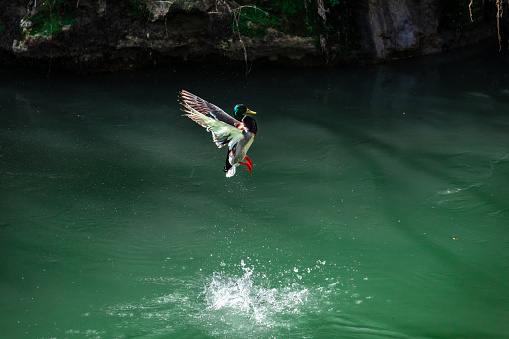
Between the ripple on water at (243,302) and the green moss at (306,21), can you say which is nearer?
the ripple on water at (243,302)

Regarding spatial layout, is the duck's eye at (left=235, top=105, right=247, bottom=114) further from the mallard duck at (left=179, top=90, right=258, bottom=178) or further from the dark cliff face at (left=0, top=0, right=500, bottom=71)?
the dark cliff face at (left=0, top=0, right=500, bottom=71)

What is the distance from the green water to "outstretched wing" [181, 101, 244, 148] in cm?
106

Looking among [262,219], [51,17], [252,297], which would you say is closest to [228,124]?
[252,297]

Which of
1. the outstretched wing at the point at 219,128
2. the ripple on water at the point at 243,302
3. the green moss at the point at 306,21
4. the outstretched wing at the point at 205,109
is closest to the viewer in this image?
the outstretched wing at the point at 219,128

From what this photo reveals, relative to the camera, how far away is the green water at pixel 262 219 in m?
3.41

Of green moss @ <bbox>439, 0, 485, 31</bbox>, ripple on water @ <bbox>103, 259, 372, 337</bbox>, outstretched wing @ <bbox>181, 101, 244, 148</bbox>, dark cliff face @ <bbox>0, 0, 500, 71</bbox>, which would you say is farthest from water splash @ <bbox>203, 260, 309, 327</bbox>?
green moss @ <bbox>439, 0, 485, 31</bbox>

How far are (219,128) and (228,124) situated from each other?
9cm

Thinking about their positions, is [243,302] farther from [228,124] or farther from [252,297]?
[228,124]

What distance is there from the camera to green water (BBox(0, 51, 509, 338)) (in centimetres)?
341

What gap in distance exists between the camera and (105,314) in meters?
3.39

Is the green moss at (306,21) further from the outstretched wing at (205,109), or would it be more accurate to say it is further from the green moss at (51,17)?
the outstretched wing at (205,109)

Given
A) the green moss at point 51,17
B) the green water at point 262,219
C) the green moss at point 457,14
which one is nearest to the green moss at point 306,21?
the green water at point 262,219

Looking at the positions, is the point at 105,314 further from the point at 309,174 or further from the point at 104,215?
the point at 309,174

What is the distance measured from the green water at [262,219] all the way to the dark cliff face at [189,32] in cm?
108
